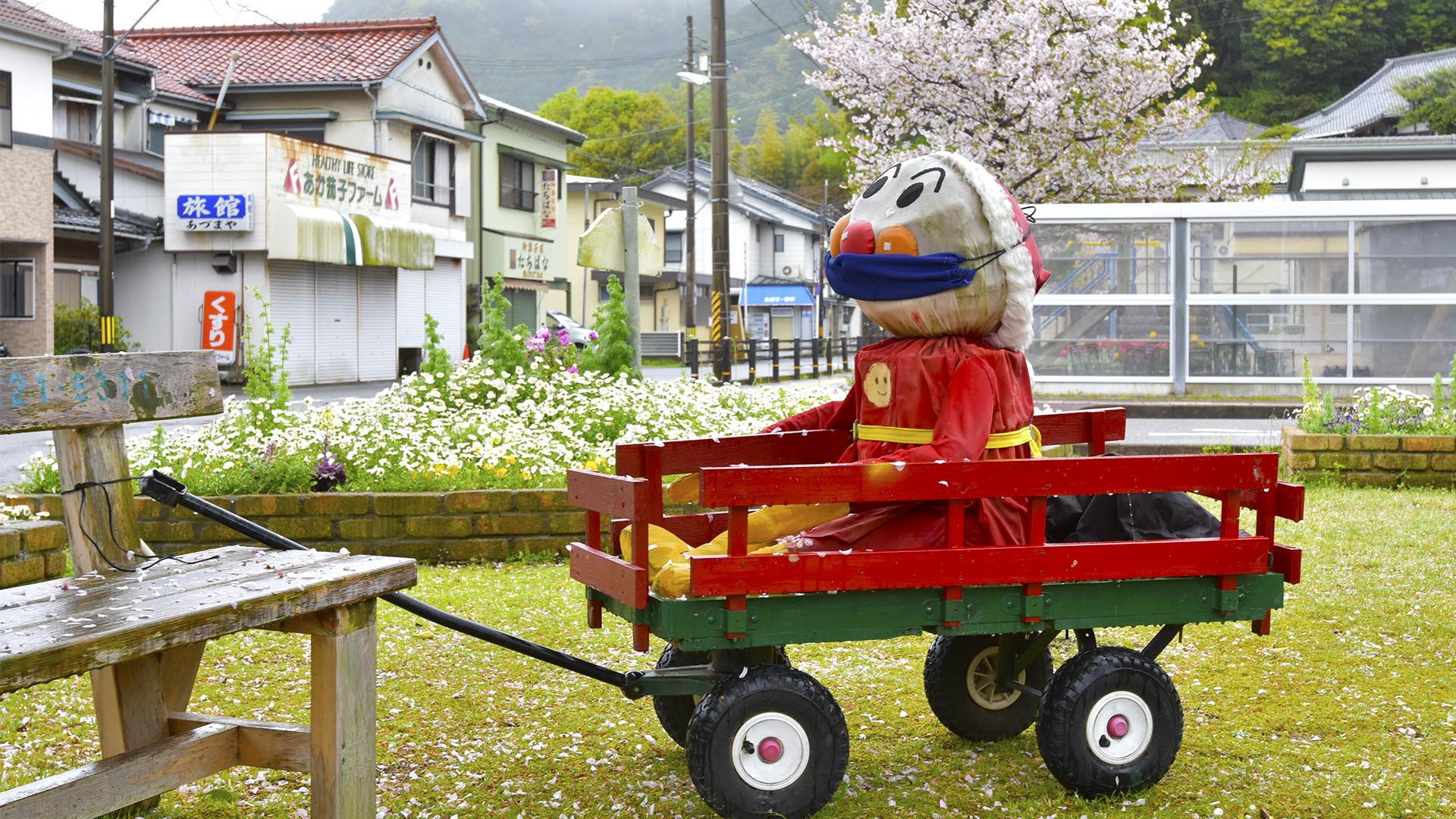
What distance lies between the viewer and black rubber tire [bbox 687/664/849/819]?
3.84m

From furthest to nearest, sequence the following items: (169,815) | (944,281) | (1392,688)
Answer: (1392,688) → (944,281) → (169,815)

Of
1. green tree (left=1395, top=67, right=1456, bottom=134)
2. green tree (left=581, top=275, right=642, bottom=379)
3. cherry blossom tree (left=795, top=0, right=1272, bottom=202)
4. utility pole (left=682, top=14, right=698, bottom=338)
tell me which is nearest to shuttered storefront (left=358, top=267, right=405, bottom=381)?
utility pole (left=682, top=14, right=698, bottom=338)

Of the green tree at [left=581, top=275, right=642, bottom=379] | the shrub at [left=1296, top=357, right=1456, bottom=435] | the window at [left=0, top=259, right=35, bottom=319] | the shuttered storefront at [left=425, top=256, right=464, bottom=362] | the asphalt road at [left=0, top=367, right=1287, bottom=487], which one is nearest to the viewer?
the shrub at [left=1296, top=357, right=1456, bottom=435]

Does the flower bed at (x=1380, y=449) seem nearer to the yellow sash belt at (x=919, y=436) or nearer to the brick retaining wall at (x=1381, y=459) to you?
the brick retaining wall at (x=1381, y=459)

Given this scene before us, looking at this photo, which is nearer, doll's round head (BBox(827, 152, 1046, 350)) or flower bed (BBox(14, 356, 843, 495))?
doll's round head (BBox(827, 152, 1046, 350))

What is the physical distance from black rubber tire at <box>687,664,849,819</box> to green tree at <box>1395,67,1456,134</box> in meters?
50.6

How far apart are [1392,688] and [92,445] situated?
15.1ft

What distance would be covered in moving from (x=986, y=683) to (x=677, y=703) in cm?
107

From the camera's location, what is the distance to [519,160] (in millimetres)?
41625

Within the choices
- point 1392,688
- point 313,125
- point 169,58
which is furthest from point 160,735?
point 169,58

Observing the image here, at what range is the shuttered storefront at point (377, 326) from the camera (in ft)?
107

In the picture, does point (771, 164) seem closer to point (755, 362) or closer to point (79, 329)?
point (755, 362)

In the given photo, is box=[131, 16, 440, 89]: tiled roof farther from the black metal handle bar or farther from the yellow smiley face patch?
the black metal handle bar

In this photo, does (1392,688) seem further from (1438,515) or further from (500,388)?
(500,388)
